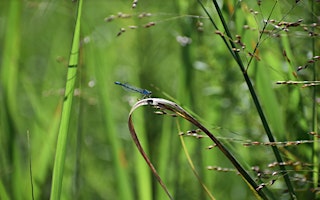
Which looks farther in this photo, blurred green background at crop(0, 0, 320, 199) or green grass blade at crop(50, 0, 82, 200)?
blurred green background at crop(0, 0, 320, 199)

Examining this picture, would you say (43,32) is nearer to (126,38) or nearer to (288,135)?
(126,38)

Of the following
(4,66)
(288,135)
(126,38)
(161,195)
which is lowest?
(161,195)

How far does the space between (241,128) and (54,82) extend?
0.93 meters

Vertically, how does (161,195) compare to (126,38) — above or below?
below

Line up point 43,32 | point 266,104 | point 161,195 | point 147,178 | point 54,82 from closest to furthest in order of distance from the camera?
1. point 266,104
2. point 161,195
3. point 147,178
4. point 54,82
5. point 43,32

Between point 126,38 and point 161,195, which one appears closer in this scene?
point 161,195

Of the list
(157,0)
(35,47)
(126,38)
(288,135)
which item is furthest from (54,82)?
(288,135)

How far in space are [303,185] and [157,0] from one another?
1087 mm

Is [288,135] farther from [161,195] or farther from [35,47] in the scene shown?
[35,47]

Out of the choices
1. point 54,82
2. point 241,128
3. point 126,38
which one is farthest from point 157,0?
point 241,128

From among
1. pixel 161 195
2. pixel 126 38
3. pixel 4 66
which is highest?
pixel 126 38

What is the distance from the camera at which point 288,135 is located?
118cm

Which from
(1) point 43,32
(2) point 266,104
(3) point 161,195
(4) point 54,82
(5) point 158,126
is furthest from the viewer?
(1) point 43,32

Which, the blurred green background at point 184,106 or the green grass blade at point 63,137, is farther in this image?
the blurred green background at point 184,106
